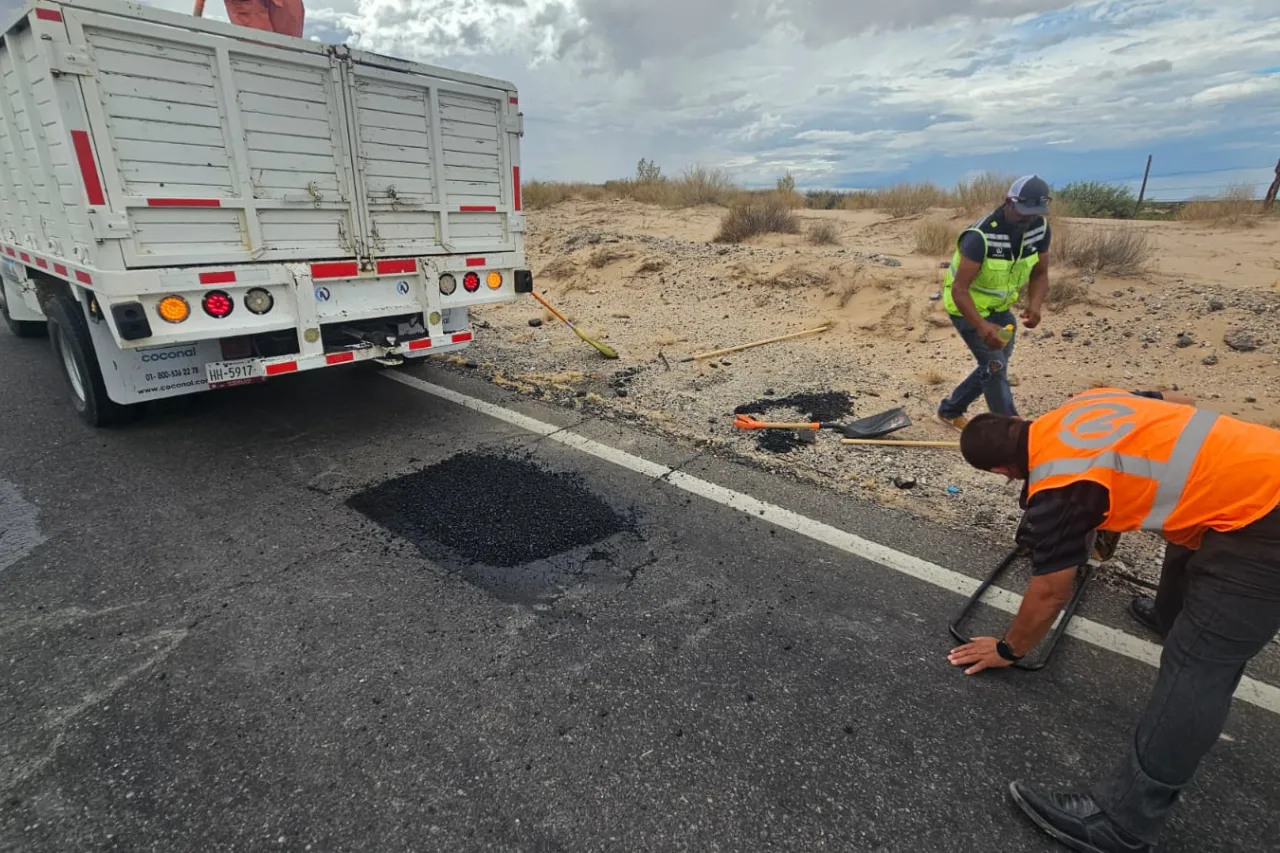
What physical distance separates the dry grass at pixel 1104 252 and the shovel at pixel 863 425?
204 inches

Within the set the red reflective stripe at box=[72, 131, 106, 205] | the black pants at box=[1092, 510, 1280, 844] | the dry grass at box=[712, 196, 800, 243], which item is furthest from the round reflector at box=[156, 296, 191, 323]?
the dry grass at box=[712, 196, 800, 243]

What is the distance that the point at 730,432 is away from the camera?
4797mm

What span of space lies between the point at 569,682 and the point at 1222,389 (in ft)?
19.4

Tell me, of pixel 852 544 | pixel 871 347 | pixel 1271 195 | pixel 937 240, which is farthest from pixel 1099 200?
pixel 852 544

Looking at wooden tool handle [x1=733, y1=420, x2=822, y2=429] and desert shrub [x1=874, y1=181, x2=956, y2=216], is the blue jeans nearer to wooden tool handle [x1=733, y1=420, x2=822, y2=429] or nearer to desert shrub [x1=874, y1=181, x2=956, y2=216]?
wooden tool handle [x1=733, y1=420, x2=822, y2=429]

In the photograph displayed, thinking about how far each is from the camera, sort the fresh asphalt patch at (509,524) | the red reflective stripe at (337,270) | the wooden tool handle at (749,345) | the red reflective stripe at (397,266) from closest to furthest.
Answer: the fresh asphalt patch at (509,524)
the red reflective stripe at (337,270)
the red reflective stripe at (397,266)
the wooden tool handle at (749,345)

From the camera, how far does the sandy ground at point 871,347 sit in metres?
4.34

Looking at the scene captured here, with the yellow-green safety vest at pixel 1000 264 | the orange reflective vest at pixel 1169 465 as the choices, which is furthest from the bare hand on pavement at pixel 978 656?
the yellow-green safety vest at pixel 1000 264

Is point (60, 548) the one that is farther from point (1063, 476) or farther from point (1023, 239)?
point (1023, 239)

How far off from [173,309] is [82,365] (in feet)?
4.68

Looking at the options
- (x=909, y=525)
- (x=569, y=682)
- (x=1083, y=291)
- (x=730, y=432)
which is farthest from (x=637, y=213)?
(x=569, y=682)

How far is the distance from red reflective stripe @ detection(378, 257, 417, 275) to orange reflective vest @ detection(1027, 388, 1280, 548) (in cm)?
414

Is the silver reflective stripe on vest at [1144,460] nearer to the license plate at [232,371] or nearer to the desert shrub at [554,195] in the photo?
the license plate at [232,371]

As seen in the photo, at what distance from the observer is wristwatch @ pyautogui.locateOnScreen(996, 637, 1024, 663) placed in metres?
2.31
